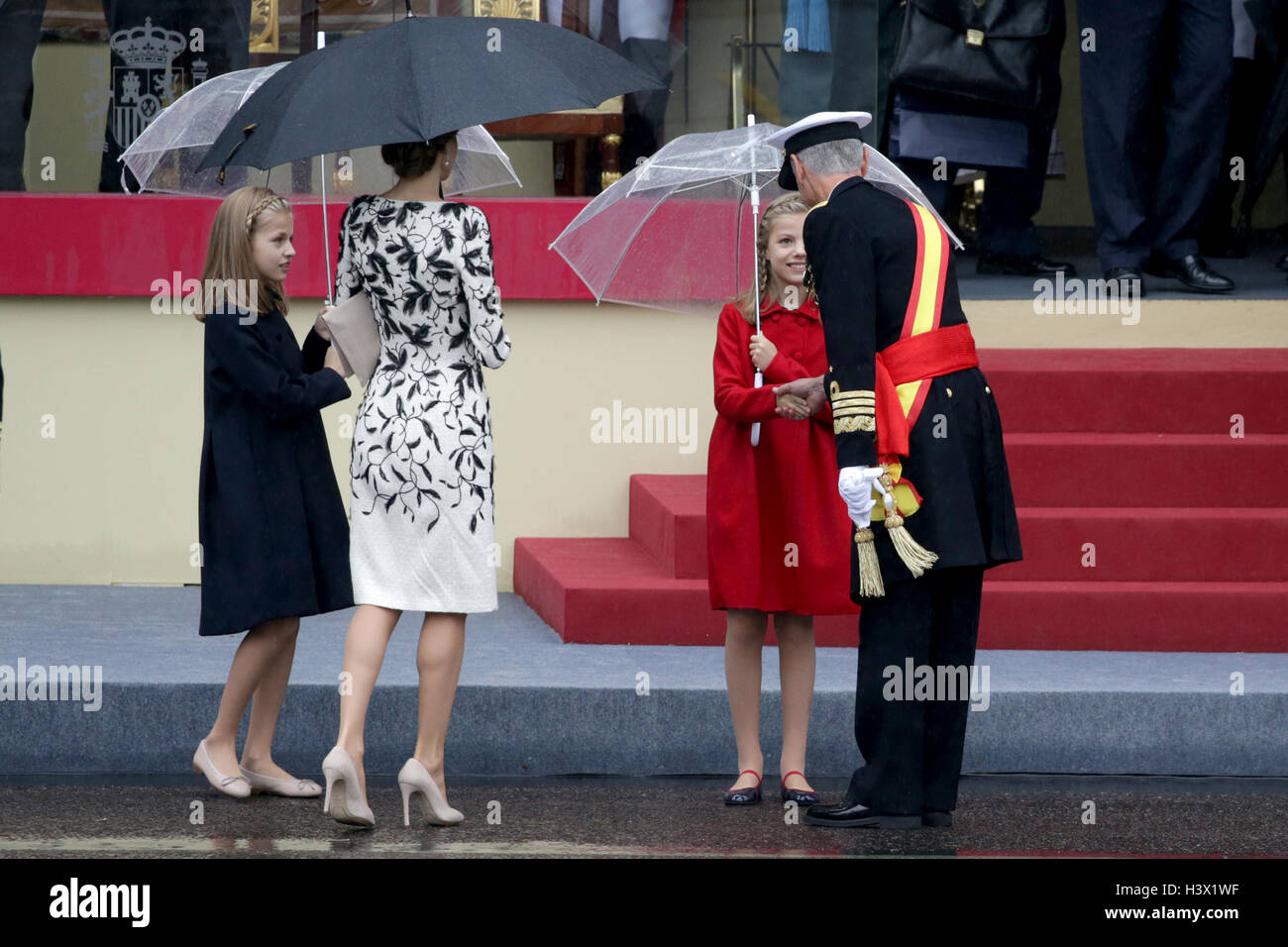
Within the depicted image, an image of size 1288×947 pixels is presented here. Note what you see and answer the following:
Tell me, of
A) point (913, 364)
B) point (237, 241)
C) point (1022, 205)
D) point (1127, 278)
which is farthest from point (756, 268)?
point (1022, 205)

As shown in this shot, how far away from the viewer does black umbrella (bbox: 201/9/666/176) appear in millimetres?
4559

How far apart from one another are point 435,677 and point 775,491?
1.10 metres

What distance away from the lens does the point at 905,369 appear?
15.9 feet

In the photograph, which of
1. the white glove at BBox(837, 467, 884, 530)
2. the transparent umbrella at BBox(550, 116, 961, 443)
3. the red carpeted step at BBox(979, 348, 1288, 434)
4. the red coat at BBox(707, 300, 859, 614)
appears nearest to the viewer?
the white glove at BBox(837, 467, 884, 530)

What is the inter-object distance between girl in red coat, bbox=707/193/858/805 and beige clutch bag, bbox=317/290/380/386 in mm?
979

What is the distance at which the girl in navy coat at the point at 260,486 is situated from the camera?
17.0 ft

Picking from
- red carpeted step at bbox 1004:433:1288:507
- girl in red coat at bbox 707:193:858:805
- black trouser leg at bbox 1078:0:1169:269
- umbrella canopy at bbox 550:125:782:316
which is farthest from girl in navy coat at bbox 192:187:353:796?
black trouser leg at bbox 1078:0:1169:269

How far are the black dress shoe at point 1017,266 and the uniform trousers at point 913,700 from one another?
15.9ft

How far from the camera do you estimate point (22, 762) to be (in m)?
5.78

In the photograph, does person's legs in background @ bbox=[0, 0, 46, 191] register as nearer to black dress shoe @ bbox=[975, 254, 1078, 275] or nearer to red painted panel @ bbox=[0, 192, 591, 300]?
red painted panel @ bbox=[0, 192, 591, 300]

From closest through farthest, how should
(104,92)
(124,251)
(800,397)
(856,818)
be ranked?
(856,818)
(800,397)
(124,251)
(104,92)

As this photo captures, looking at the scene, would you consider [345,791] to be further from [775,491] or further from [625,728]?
[775,491]

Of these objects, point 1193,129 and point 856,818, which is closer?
point 856,818
